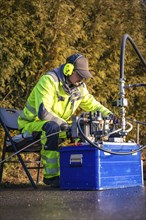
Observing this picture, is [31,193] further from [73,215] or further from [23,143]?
[73,215]

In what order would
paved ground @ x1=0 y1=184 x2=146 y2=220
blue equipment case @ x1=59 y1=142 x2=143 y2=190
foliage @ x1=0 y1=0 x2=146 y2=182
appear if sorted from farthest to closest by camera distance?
foliage @ x1=0 y1=0 x2=146 y2=182 → blue equipment case @ x1=59 y1=142 x2=143 y2=190 → paved ground @ x1=0 y1=184 x2=146 y2=220

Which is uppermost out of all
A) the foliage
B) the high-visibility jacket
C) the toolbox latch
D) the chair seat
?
the foliage

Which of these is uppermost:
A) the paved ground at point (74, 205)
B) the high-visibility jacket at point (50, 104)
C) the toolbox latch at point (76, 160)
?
the high-visibility jacket at point (50, 104)

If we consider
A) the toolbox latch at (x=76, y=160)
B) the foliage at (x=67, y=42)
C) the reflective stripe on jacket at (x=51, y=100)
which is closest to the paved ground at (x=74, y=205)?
the toolbox latch at (x=76, y=160)

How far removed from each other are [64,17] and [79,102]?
1.54 m

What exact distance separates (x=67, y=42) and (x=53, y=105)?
178 centimetres

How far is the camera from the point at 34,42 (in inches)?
262

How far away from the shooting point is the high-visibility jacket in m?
5.15

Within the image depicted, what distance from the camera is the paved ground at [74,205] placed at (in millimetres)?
3113

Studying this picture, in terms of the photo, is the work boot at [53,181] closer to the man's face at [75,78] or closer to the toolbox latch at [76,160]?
the toolbox latch at [76,160]

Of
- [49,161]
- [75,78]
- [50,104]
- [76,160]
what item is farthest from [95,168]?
[75,78]

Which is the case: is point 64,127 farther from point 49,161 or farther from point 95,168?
point 95,168

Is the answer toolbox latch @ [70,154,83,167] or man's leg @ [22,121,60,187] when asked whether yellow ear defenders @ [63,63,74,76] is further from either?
toolbox latch @ [70,154,83,167]

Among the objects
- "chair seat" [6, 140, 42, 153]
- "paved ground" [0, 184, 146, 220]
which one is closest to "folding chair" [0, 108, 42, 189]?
"chair seat" [6, 140, 42, 153]
